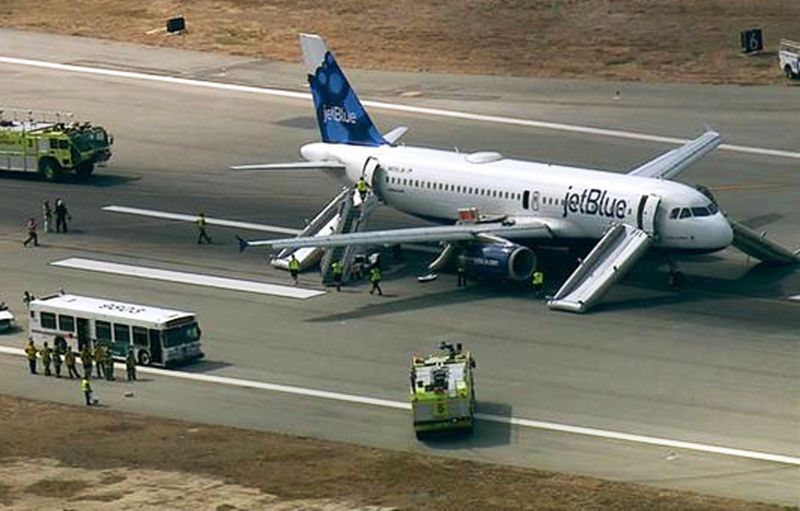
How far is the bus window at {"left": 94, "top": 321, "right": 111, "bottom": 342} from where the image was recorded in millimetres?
100000

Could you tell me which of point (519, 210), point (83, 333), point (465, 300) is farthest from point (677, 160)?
point (83, 333)

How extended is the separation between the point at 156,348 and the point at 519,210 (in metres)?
23.1

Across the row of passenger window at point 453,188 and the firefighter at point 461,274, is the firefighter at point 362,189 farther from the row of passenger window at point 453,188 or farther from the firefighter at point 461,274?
the firefighter at point 461,274

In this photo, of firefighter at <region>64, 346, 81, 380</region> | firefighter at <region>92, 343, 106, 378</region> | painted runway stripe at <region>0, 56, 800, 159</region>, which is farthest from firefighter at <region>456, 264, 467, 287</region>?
painted runway stripe at <region>0, 56, 800, 159</region>

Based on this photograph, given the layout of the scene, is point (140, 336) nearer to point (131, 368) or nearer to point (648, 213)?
point (131, 368)

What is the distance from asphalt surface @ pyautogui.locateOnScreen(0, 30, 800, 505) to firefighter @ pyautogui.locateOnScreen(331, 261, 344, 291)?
4.85 feet

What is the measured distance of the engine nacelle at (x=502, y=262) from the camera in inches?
4299

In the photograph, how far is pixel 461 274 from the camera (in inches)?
4392

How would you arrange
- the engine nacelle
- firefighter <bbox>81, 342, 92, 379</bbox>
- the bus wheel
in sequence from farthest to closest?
the engine nacelle
the bus wheel
firefighter <bbox>81, 342, 92, 379</bbox>

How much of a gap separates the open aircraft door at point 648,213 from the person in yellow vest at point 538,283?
213 inches

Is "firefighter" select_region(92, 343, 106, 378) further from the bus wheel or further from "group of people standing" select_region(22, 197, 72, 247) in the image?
"group of people standing" select_region(22, 197, 72, 247)

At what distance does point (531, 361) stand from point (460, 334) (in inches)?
219

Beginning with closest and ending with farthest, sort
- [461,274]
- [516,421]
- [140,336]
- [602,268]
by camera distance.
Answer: [516,421] → [140,336] → [602,268] → [461,274]

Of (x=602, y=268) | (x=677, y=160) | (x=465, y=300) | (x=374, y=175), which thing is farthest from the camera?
(x=677, y=160)
